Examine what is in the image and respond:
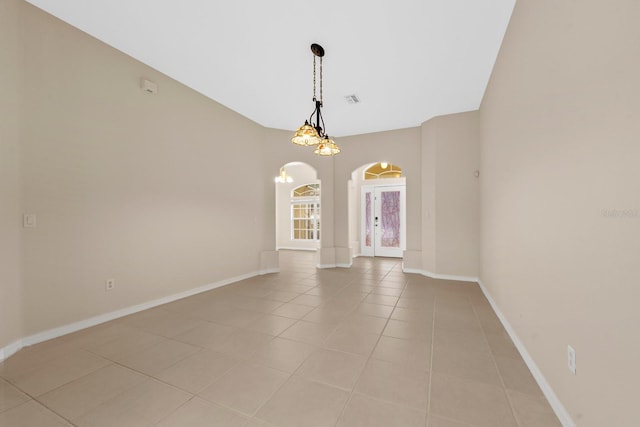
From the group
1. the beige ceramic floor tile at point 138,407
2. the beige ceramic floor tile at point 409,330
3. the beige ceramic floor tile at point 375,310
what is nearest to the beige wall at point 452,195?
the beige ceramic floor tile at point 375,310

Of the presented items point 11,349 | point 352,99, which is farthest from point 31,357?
point 352,99

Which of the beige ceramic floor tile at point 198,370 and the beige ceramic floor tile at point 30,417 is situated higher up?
the beige ceramic floor tile at point 30,417

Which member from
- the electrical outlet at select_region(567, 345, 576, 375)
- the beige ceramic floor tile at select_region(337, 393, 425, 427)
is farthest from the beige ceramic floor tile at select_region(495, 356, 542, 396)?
the beige ceramic floor tile at select_region(337, 393, 425, 427)

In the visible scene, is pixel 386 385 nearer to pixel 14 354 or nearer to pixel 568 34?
pixel 568 34

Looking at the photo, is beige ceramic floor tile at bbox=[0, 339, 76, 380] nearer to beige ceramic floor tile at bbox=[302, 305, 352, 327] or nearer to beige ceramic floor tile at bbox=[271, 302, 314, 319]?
beige ceramic floor tile at bbox=[271, 302, 314, 319]

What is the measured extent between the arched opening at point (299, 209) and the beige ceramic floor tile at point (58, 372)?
24.5 feet

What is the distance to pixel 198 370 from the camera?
1.98m

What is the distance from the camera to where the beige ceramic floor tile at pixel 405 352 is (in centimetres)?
208

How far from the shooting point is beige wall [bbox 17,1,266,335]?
246 cm

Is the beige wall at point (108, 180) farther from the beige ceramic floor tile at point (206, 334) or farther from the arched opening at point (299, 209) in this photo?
the arched opening at point (299, 209)

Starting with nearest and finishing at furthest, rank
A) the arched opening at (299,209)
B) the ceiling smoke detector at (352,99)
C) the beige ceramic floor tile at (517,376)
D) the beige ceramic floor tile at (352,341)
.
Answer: the beige ceramic floor tile at (517,376), the beige ceramic floor tile at (352,341), the ceiling smoke detector at (352,99), the arched opening at (299,209)

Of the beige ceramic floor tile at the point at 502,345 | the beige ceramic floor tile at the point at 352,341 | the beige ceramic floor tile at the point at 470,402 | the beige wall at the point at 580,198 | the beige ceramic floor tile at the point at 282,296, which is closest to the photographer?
the beige wall at the point at 580,198

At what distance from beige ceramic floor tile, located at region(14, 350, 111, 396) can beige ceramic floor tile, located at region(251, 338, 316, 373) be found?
52.2 inches

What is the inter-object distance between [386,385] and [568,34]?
2546 millimetres
